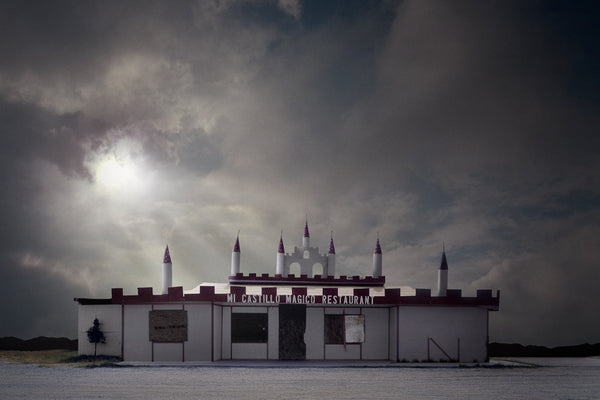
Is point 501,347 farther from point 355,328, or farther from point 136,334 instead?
point 136,334

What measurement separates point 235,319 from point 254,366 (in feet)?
14.8

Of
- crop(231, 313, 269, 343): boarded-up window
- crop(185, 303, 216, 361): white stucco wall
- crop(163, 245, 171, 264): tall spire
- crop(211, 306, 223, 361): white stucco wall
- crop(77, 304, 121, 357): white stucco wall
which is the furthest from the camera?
crop(163, 245, 171, 264): tall spire

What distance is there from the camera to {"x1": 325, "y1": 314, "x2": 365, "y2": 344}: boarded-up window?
30.9m

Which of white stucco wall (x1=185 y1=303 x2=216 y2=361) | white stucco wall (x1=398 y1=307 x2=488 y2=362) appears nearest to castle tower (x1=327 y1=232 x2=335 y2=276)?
white stucco wall (x1=398 y1=307 x2=488 y2=362)

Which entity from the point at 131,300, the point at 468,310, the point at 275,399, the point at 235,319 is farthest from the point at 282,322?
the point at 275,399

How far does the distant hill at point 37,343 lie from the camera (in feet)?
159

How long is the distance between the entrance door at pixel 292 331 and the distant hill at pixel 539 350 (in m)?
24.0

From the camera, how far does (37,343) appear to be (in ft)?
161

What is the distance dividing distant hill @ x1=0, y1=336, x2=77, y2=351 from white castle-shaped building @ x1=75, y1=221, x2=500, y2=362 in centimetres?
2009

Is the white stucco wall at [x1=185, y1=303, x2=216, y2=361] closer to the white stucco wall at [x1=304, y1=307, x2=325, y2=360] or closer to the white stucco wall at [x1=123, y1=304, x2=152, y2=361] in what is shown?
the white stucco wall at [x1=123, y1=304, x2=152, y2=361]

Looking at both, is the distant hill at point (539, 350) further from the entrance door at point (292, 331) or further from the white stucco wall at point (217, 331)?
the white stucco wall at point (217, 331)

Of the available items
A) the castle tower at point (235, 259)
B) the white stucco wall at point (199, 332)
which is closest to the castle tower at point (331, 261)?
the castle tower at point (235, 259)

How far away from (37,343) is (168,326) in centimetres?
2684

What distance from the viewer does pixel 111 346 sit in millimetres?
30938
